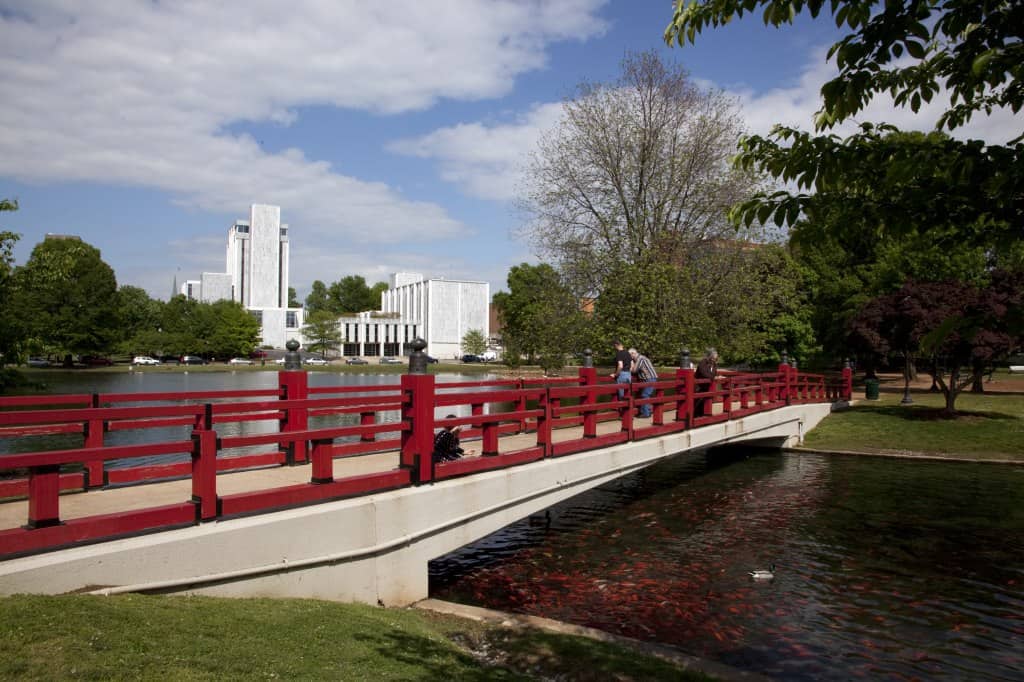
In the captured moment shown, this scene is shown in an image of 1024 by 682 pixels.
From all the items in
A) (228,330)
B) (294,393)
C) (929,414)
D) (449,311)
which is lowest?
(929,414)

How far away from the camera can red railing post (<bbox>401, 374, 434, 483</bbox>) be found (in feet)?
27.5

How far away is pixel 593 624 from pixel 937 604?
15.0ft

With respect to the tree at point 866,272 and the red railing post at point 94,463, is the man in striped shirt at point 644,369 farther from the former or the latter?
the red railing post at point 94,463

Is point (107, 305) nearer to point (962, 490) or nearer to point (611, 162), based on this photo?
point (611, 162)

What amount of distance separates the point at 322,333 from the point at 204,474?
10934 centimetres

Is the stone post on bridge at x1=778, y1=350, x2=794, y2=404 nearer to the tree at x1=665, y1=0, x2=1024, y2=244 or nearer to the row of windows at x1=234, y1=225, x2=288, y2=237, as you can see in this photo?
the tree at x1=665, y1=0, x2=1024, y2=244

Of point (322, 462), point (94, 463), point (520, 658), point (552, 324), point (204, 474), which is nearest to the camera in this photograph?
point (204, 474)

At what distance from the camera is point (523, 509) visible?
10.1 metres

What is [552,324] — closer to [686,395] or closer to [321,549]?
[686,395]

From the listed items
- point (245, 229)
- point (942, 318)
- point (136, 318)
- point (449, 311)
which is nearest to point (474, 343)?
point (449, 311)

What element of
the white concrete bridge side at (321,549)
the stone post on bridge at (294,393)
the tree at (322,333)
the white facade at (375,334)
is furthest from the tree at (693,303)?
the white facade at (375,334)

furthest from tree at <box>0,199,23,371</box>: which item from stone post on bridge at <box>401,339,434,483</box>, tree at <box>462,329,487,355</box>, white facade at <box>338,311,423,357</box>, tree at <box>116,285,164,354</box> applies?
white facade at <box>338,311,423,357</box>

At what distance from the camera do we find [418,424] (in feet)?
27.6

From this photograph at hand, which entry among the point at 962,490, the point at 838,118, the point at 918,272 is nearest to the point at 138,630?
the point at 838,118
